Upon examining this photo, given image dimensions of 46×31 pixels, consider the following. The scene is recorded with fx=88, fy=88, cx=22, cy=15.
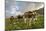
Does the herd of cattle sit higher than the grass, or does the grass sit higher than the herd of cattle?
the herd of cattle

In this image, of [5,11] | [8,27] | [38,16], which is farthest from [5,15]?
[38,16]

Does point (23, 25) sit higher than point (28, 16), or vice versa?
point (28, 16)

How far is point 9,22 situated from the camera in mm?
1420

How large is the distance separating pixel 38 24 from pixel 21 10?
377mm

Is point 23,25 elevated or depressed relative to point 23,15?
depressed

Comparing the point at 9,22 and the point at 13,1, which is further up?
the point at 13,1

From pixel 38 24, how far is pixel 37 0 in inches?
16.2

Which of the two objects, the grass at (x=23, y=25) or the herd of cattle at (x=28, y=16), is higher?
the herd of cattle at (x=28, y=16)

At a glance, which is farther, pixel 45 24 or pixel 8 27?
pixel 45 24

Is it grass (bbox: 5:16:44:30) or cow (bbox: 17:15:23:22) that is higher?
cow (bbox: 17:15:23:22)

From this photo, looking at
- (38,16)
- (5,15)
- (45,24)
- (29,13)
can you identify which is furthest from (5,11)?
(45,24)

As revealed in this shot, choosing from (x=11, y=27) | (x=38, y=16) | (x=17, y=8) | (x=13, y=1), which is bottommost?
(x=11, y=27)

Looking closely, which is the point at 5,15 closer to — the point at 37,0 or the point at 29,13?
the point at 29,13

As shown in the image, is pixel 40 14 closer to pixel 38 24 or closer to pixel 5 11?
pixel 38 24
